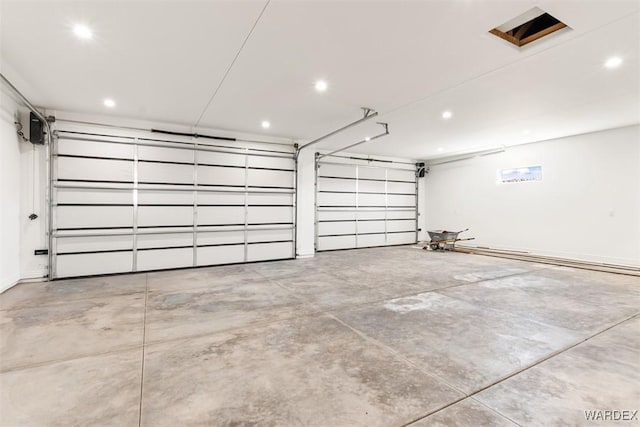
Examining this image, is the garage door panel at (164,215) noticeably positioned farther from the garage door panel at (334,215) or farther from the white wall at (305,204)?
the garage door panel at (334,215)

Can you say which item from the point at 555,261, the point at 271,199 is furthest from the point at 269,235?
the point at 555,261

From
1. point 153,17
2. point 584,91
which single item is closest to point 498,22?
point 584,91

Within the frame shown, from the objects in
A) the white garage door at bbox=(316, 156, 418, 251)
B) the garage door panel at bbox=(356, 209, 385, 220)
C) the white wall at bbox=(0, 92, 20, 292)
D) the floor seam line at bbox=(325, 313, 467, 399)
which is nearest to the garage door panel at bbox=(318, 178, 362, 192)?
the white garage door at bbox=(316, 156, 418, 251)

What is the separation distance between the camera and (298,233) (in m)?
7.63

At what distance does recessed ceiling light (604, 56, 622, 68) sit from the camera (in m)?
3.46

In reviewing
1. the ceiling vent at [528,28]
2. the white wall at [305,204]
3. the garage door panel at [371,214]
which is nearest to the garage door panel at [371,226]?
the garage door panel at [371,214]

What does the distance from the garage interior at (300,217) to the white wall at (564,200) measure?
50 millimetres

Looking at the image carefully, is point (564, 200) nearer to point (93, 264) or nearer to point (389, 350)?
point (389, 350)

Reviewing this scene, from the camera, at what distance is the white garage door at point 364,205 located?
28.6ft

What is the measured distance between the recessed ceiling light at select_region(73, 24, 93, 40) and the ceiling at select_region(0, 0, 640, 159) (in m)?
0.08

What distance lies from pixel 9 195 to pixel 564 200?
36.5 feet

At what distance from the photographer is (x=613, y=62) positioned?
3.55 m

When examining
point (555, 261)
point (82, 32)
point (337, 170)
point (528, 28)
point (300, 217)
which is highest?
point (528, 28)

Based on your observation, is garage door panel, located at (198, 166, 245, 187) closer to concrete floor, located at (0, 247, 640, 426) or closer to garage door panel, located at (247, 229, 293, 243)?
garage door panel, located at (247, 229, 293, 243)
